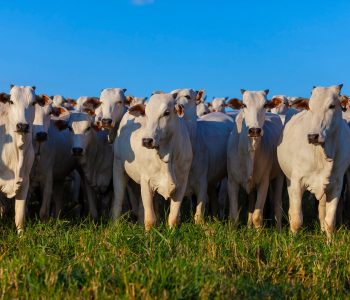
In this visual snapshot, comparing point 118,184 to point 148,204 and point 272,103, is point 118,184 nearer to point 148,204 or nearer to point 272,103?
point 148,204

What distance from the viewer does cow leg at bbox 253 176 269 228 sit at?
11680 millimetres

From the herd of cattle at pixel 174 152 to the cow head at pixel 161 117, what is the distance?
0.05 ft

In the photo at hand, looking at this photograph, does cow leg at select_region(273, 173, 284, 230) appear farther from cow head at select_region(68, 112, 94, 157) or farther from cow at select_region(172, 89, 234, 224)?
cow head at select_region(68, 112, 94, 157)

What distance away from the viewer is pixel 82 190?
49.9ft

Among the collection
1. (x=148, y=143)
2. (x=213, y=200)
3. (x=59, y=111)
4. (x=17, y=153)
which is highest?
(x=59, y=111)

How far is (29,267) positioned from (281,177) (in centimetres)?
A: 643

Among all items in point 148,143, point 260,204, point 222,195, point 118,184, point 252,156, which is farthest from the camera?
point 222,195

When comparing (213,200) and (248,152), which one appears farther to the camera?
(213,200)

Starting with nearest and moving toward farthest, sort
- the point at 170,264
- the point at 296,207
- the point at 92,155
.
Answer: the point at 170,264
the point at 296,207
the point at 92,155

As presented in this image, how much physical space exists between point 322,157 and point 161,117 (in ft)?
7.77

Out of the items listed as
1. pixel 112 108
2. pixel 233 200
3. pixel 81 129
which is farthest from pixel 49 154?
pixel 233 200

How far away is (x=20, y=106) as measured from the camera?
1052 cm

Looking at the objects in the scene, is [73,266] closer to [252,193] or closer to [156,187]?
[156,187]

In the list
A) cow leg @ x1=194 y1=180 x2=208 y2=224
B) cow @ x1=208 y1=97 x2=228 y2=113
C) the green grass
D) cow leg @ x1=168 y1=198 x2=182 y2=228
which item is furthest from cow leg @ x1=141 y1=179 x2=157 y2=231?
cow @ x1=208 y1=97 x2=228 y2=113
